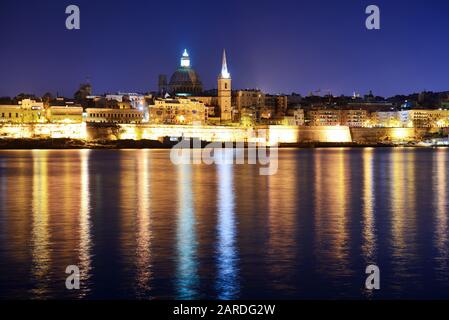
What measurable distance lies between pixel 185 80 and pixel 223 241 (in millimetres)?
65916

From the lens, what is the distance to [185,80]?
245ft

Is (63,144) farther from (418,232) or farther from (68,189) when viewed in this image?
(418,232)

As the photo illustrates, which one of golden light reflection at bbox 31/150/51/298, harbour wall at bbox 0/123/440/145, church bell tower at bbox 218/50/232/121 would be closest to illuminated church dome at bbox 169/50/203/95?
church bell tower at bbox 218/50/232/121

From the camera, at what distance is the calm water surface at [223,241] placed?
Result: 707 cm

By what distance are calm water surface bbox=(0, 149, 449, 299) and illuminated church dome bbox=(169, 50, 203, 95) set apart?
5603 centimetres

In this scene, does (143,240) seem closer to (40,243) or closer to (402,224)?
(40,243)

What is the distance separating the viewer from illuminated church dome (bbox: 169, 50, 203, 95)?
243 ft

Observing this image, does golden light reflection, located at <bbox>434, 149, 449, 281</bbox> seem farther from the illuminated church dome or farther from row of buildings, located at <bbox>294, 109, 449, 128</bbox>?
the illuminated church dome

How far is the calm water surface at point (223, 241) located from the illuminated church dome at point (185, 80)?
184 ft

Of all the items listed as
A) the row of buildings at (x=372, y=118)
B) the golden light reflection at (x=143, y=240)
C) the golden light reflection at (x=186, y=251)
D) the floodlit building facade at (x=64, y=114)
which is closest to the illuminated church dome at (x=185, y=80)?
the row of buildings at (x=372, y=118)

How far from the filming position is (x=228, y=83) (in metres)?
67.9

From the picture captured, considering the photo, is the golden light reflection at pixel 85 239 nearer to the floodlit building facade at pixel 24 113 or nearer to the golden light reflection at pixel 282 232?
the golden light reflection at pixel 282 232

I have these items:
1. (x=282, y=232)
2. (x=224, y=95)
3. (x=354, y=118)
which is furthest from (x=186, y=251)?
(x=354, y=118)
